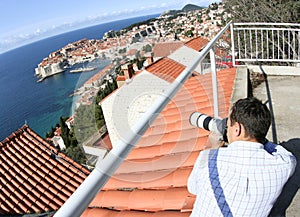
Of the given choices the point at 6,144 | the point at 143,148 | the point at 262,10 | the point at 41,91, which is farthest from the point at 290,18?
the point at 41,91

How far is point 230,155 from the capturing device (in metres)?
1.47

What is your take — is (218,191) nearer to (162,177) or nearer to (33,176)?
(162,177)

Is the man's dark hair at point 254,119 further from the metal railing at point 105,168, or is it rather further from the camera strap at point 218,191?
the metal railing at point 105,168

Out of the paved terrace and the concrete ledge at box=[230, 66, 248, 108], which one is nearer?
the paved terrace

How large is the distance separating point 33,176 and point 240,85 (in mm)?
5566

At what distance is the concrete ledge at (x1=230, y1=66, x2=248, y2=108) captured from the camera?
351 centimetres

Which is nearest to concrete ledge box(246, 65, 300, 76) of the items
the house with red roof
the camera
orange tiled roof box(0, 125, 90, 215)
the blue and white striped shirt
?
the house with red roof

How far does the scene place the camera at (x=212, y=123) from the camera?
194cm

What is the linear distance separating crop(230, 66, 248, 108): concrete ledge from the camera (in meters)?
1.40

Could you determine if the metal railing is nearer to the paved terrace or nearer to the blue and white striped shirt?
the blue and white striped shirt

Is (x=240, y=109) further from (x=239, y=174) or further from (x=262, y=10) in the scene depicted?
(x=262, y=10)

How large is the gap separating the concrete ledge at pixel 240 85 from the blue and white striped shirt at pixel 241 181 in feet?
6.49

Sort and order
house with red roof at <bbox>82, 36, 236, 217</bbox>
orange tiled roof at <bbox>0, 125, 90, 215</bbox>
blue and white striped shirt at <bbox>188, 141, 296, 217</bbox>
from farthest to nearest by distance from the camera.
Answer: orange tiled roof at <bbox>0, 125, 90, 215</bbox> → house with red roof at <bbox>82, 36, 236, 217</bbox> → blue and white striped shirt at <bbox>188, 141, 296, 217</bbox>

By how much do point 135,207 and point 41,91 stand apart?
9273 cm
